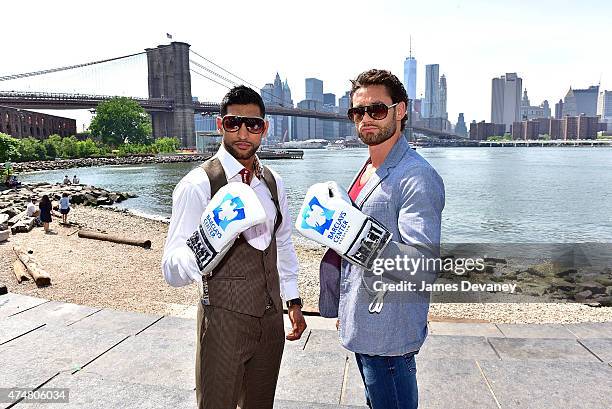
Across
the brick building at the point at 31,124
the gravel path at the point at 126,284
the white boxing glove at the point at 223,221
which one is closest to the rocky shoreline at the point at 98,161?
the brick building at the point at 31,124

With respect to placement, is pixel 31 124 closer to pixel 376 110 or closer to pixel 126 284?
pixel 126 284

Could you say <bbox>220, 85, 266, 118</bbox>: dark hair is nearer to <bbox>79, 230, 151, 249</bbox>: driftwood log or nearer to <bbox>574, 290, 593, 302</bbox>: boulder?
<bbox>574, 290, 593, 302</bbox>: boulder

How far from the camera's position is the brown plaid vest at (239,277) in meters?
2.29

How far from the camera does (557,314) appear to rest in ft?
26.0

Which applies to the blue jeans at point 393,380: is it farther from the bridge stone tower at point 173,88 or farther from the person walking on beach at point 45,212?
the bridge stone tower at point 173,88

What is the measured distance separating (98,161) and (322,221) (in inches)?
2942

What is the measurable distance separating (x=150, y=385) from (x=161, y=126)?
361 ft

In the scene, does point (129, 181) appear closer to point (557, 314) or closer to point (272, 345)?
point (557, 314)

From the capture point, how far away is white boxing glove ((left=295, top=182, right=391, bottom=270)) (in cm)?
199

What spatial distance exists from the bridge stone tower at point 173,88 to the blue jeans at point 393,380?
99.6 m

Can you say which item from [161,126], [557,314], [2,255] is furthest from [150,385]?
[161,126]

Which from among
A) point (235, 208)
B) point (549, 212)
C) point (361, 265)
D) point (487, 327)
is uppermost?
point (235, 208)

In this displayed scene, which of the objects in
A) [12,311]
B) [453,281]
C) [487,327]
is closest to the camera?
[487,327]

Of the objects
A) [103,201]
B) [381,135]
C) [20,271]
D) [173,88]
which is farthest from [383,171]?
[173,88]
